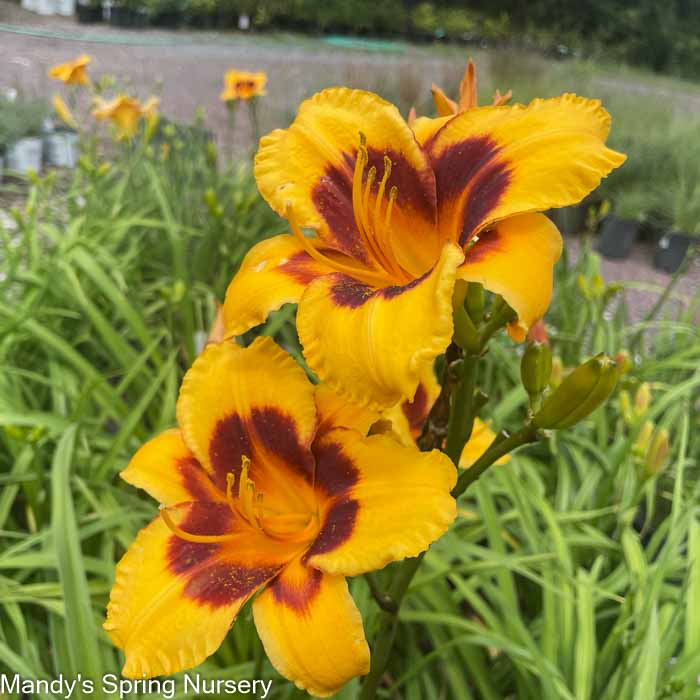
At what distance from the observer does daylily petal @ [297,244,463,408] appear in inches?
17.9

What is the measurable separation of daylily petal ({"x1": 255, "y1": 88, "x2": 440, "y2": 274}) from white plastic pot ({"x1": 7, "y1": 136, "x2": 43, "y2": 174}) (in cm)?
387

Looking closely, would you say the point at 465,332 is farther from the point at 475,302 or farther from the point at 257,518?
the point at 257,518

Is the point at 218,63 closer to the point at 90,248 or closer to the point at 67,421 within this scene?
the point at 90,248

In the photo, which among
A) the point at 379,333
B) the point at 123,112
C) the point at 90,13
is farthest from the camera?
the point at 90,13

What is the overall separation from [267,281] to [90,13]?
7716 millimetres

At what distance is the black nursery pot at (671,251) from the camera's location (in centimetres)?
433

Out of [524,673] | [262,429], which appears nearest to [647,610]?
[524,673]

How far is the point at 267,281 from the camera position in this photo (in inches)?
22.0

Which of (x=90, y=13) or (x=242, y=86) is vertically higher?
(x=90, y=13)

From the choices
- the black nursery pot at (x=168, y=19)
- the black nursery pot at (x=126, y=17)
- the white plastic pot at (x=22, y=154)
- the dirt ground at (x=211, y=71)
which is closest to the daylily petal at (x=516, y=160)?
the dirt ground at (x=211, y=71)

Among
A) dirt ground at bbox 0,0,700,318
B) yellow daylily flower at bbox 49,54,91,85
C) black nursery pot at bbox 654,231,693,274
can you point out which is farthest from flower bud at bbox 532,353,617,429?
black nursery pot at bbox 654,231,693,274

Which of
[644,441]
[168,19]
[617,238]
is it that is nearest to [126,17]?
[168,19]

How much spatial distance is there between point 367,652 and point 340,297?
264 mm

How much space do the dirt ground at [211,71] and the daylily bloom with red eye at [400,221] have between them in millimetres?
3026
